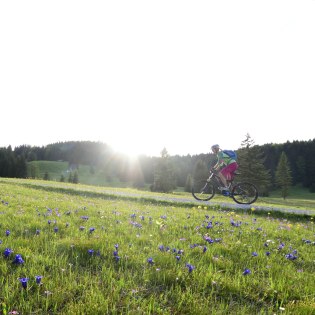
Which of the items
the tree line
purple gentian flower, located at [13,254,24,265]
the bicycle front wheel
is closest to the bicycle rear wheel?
the bicycle front wheel

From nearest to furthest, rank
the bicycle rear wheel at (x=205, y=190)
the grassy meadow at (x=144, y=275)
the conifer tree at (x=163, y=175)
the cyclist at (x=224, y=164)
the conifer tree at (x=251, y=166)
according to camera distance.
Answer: the grassy meadow at (x=144, y=275) → the cyclist at (x=224, y=164) → the bicycle rear wheel at (x=205, y=190) → the conifer tree at (x=251, y=166) → the conifer tree at (x=163, y=175)

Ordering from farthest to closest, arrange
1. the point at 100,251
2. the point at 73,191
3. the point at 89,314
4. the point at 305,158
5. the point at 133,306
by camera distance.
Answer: the point at 305,158
the point at 73,191
the point at 100,251
the point at 133,306
the point at 89,314

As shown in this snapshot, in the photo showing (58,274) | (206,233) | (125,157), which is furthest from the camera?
(125,157)

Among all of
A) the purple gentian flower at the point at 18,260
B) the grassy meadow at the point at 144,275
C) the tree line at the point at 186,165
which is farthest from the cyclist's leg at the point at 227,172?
the tree line at the point at 186,165

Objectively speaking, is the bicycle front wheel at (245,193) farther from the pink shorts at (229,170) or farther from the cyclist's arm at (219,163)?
the cyclist's arm at (219,163)

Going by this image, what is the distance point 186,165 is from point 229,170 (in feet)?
450

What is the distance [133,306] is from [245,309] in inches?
47.3

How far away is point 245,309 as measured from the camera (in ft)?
9.36

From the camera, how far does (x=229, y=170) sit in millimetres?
15906

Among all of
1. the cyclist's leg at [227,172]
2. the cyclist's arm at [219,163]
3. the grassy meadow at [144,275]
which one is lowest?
the grassy meadow at [144,275]

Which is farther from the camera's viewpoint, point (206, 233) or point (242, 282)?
point (206, 233)

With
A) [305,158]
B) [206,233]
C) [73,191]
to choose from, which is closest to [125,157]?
[305,158]

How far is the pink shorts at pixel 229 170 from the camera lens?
623 inches

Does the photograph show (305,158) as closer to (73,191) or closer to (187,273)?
(73,191)
